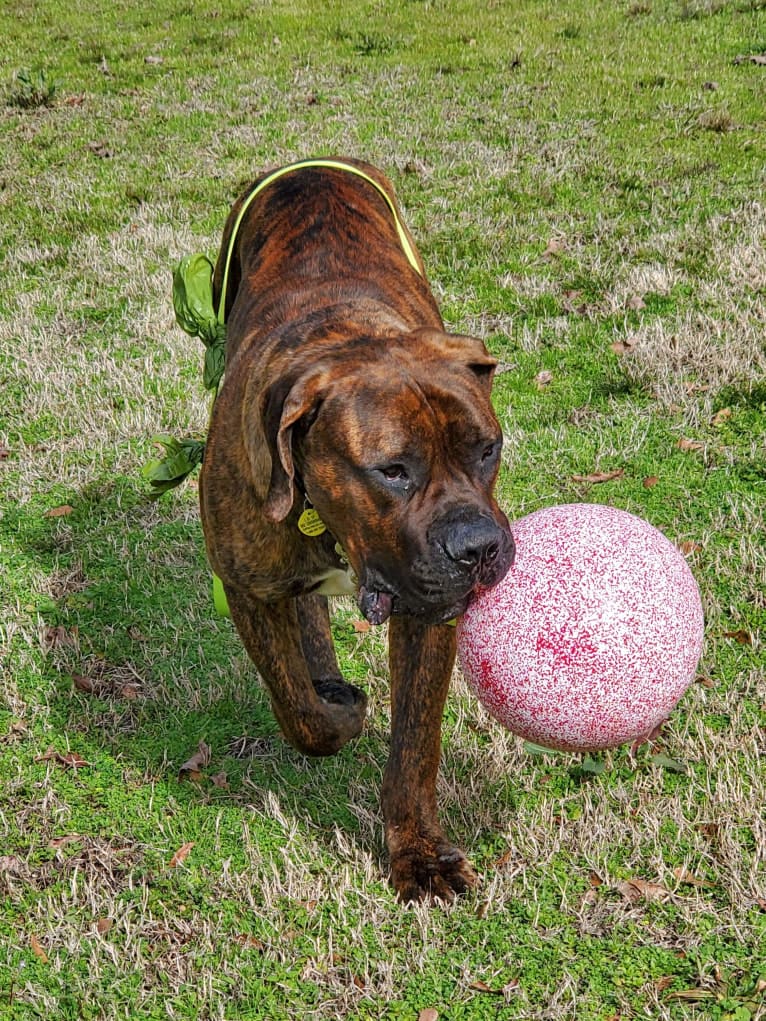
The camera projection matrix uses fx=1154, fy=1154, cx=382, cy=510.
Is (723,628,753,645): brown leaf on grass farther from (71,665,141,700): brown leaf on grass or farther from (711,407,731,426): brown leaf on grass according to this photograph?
(71,665,141,700): brown leaf on grass

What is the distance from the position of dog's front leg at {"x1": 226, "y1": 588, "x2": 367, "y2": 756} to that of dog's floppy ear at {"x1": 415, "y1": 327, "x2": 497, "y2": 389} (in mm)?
984

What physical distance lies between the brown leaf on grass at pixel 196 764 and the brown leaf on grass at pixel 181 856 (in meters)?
0.36

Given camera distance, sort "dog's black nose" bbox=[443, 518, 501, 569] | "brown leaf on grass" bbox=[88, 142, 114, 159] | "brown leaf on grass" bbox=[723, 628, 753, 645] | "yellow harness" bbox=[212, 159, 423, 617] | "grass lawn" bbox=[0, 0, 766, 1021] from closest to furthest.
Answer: "dog's black nose" bbox=[443, 518, 501, 569] < "grass lawn" bbox=[0, 0, 766, 1021] < "brown leaf on grass" bbox=[723, 628, 753, 645] < "yellow harness" bbox=[212, 159, 423, 617] < "brown leaf on grass" bbox=[88, 142, 114, 159]

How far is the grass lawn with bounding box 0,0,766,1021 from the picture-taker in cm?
352

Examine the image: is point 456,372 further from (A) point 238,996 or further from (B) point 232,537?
(A) point 238,996

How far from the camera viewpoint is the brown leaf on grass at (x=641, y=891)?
141 inches

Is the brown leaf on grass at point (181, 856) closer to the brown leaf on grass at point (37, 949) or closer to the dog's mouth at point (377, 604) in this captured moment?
the brown leaf on grass at point (37, 949)

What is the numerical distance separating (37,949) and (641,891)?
192 cm

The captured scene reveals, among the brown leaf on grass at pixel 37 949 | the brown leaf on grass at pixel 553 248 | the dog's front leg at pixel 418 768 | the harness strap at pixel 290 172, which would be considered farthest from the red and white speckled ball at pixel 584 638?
the brown leaf on grass at pixel 553 248

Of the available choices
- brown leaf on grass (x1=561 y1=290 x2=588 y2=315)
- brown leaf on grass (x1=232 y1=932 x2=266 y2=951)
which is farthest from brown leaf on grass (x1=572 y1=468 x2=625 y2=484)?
brown leaf on grass (x1=232 y1=932 x2=266 y2=951)

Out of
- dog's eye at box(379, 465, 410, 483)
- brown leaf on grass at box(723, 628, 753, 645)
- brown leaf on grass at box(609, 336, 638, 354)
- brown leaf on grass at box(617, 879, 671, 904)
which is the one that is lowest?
brown leaf on grass at box(617, 879, 671, 904)

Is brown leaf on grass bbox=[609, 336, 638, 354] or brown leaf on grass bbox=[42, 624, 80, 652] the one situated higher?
brown leaf on grass bbox=[609, 336, 638, 354]

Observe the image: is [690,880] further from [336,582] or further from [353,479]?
[353,479]

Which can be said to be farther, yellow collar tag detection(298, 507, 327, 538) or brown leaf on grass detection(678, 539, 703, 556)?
brown leaf on grass detection(678, 539, 703, 556)
